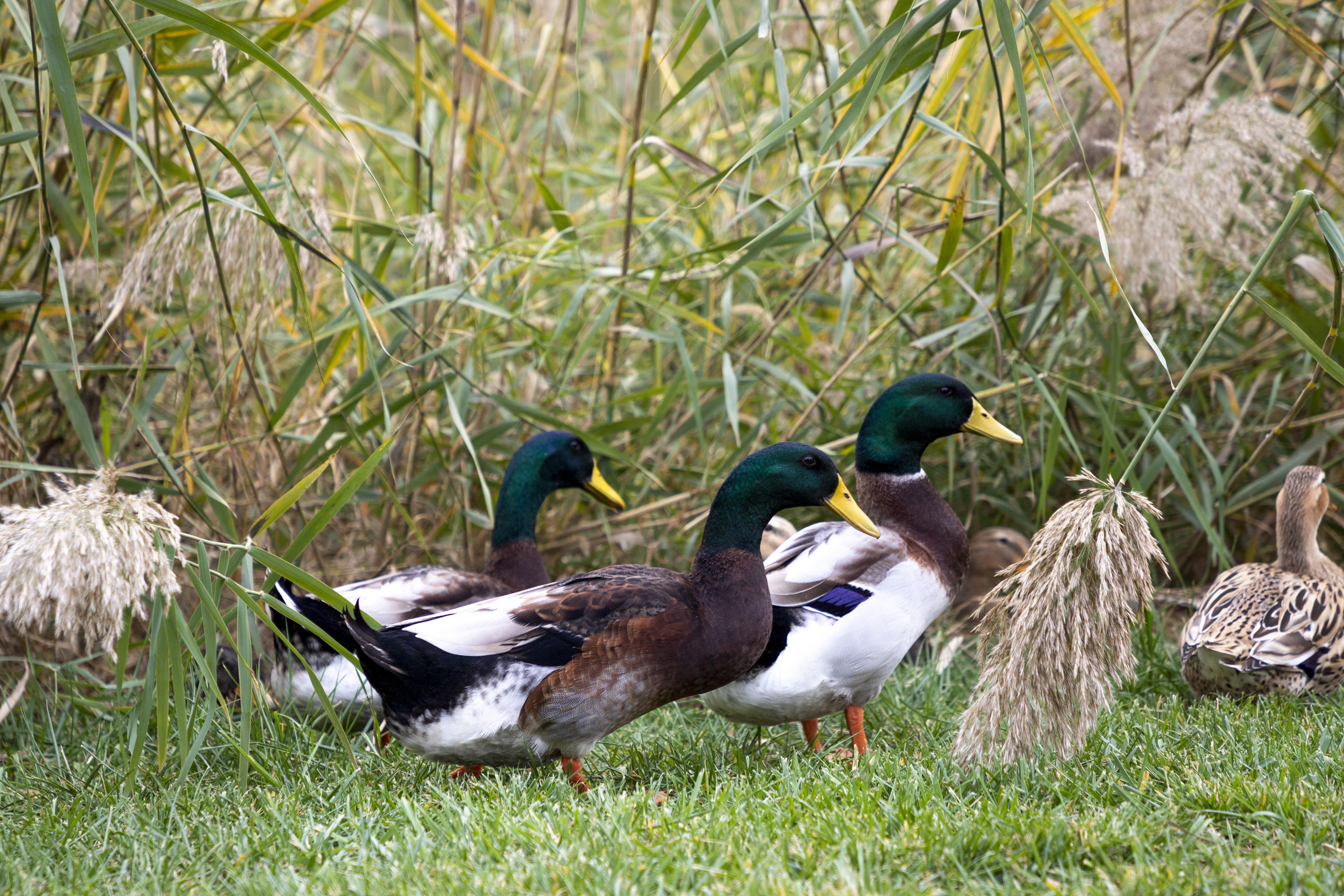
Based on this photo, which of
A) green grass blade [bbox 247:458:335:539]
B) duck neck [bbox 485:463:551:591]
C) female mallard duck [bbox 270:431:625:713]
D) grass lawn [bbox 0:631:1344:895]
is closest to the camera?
grass lawn [bbox 0:631:1344:895]

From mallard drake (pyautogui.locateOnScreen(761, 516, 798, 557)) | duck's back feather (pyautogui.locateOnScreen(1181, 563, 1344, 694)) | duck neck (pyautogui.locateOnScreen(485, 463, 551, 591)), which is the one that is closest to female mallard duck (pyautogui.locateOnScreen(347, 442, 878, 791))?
duck neck (pyautogui.locateOnScreen(485, 463, 551, 591))

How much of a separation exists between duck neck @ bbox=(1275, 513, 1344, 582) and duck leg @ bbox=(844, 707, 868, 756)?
1.60m

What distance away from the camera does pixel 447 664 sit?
9.57ft

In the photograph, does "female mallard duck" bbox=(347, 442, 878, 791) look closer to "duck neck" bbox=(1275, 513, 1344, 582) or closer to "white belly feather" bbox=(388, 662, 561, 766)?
"white belly feather" bbox=(388, 662, 561, 766)

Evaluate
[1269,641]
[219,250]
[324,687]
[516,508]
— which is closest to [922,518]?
[1269,641]

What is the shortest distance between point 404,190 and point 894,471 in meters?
3.47

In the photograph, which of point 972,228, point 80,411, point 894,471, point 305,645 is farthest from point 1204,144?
point 80,411

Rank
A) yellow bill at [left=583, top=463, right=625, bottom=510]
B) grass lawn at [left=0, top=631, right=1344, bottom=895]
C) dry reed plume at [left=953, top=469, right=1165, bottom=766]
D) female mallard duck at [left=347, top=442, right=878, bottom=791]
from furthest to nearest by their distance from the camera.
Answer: yellow bill at [left=583, top=463, right=625, bottom=510] < female mallard duck at [left=347, top=442, right=878, bottom=791] < dry reed plume at [left=953, top=469, right=1165, bottom=766] < grass lawn at [left=0, top=631, right=1344, bottom=895]

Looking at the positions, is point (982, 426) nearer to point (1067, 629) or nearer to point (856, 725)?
point (856, 725)

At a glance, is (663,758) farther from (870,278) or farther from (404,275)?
(404,275)

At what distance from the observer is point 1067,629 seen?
8.48 feet

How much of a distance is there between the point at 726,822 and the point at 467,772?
1007mm

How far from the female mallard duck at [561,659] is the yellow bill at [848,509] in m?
0.30

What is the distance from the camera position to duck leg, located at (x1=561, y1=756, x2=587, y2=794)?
299cm
